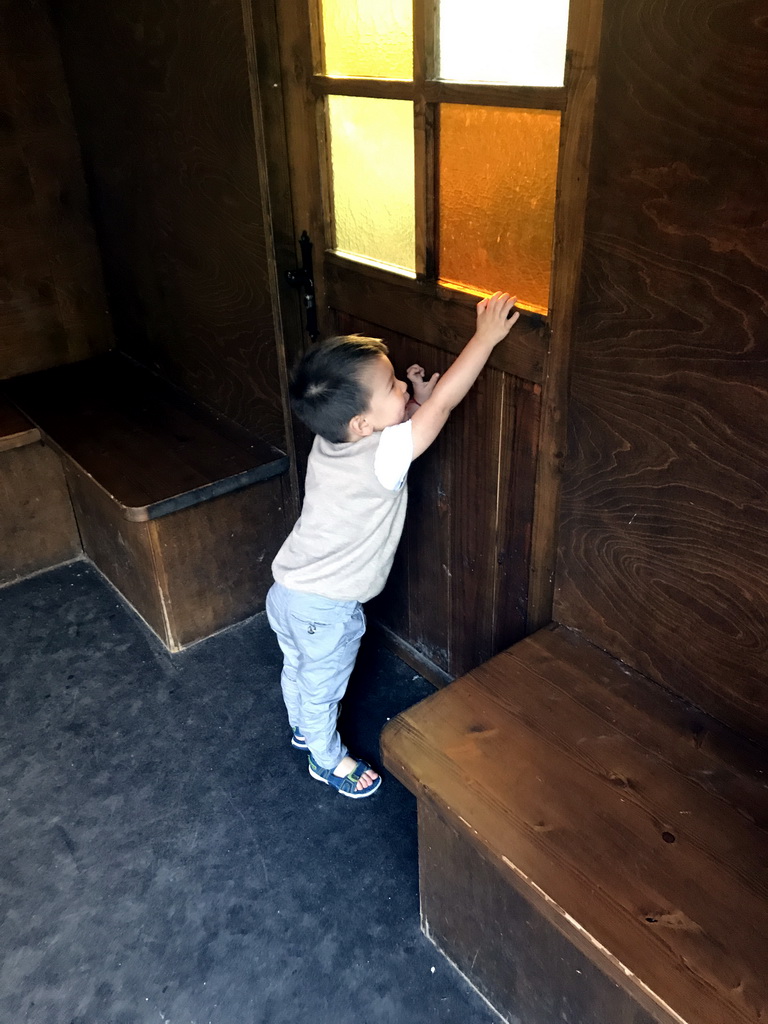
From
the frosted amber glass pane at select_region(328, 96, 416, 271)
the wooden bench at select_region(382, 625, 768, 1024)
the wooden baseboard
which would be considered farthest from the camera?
the wooden baseboard

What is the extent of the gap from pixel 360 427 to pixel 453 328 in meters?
0.28

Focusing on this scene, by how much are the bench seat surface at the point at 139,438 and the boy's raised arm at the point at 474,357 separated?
34.2 inches

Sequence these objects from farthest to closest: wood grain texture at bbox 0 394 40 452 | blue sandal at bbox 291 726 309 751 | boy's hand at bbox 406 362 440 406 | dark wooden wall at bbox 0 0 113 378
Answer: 1. dark wooden wall at bbox 0 0 113 378
2. wood grain texture at bbox 0 394 40 452
3. blue sandal at bbox 291 726 309 751
4. boy's hand at bbox 406 362 440 406

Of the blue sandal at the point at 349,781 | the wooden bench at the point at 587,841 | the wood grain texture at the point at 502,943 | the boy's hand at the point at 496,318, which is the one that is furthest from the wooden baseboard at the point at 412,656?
the boy's hand at the point at 496,318

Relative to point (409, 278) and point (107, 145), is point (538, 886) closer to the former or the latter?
point (409, 278)

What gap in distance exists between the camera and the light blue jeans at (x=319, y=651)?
5.91 ft

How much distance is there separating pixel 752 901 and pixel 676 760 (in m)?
0.27

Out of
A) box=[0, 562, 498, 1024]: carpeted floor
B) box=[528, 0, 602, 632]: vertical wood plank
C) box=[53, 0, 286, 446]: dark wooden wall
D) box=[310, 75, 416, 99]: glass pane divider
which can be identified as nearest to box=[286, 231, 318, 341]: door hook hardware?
box=[53, 0, 286, 446]: dark wooden wall

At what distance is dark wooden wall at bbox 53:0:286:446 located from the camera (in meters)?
2.04

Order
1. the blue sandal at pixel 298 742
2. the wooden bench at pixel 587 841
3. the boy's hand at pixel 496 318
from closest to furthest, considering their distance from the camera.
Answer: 1. the wooden bench at pixel 587 841
2. the boy's hand at pixel 496 318
3. the blue sandal at pixel 298 742

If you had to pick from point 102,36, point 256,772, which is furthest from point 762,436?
point 102,36

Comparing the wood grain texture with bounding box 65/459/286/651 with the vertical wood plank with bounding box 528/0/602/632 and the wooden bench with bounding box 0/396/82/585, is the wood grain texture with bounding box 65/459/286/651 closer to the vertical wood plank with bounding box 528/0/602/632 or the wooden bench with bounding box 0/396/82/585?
the wooden bench with bounding box 0/396/82/585

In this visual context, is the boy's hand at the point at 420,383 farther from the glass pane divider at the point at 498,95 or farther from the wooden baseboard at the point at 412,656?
the wooden baseboard at the point at 412,656

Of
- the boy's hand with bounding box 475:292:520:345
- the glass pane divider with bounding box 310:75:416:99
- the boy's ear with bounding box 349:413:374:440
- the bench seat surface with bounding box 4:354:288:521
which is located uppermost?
the glass pane divider with bounding box 310:75:416:99
